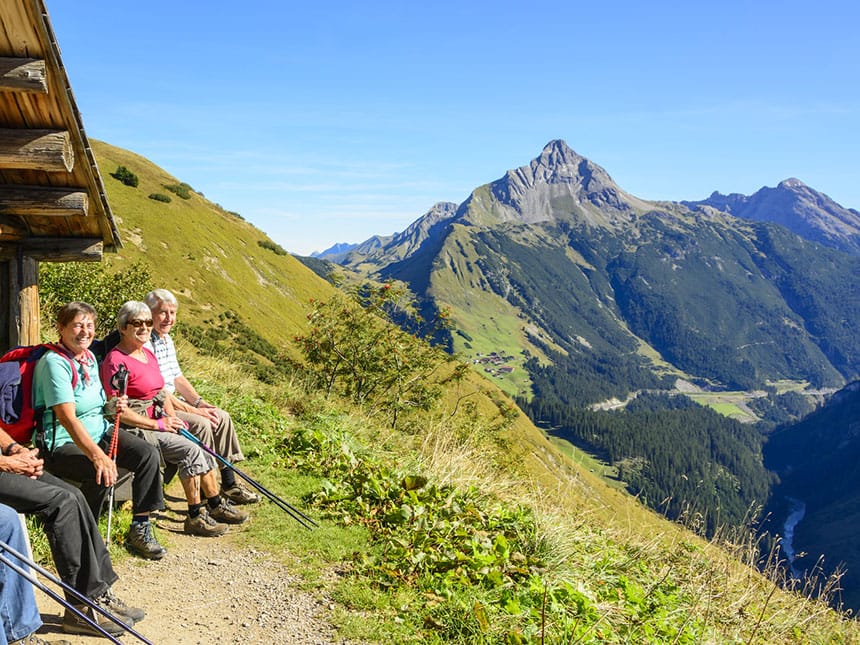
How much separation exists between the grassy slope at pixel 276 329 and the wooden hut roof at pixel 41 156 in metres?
4.37

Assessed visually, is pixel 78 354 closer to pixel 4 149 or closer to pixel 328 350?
pixel 4 149

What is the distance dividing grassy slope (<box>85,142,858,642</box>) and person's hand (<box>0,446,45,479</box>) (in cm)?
278

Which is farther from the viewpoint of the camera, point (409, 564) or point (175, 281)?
point (175, 281)

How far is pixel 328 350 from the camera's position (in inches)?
739

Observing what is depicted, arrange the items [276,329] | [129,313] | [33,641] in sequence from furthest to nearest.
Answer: [276,329] → [129,313] → [33,641]

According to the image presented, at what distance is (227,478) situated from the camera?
304 inches

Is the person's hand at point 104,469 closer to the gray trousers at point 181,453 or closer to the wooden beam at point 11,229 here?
the gray trousers at point 181,453

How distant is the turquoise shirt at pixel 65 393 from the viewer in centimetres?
514

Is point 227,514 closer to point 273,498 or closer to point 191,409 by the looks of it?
point 273,498

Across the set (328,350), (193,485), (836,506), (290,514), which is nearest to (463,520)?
(290,514)

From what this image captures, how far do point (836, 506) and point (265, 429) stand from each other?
21303cm

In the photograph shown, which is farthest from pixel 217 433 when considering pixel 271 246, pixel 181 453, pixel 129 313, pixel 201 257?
pixel 271 246

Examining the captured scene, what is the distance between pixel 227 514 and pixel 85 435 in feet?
7.80

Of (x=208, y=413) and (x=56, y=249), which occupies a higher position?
(x=56, y=249)
